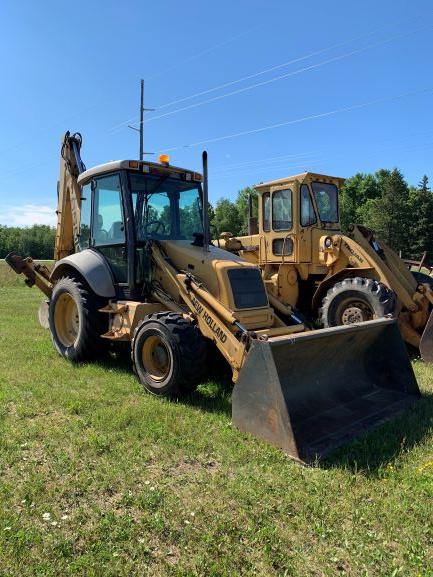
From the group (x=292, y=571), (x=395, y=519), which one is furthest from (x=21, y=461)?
(x=395, y=519)

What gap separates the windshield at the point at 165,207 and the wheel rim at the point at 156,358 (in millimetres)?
1602

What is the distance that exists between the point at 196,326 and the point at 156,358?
63cm

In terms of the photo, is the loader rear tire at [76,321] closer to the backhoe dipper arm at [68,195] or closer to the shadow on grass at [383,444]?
the backhoe dipper arm at [68,195]

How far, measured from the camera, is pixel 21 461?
4094mm

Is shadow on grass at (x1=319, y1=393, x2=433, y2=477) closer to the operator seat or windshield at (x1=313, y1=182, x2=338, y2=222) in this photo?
the operator seat

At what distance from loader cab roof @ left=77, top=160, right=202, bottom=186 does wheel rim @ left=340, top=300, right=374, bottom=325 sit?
3423 mm

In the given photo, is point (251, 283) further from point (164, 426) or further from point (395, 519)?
point (395, 519)

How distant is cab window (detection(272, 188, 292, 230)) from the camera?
9.96 metres

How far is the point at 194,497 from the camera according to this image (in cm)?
356

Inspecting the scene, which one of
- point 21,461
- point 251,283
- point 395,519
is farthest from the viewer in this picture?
point 251,283

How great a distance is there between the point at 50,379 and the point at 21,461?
2412 mm

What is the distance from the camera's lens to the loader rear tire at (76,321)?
6.85 m

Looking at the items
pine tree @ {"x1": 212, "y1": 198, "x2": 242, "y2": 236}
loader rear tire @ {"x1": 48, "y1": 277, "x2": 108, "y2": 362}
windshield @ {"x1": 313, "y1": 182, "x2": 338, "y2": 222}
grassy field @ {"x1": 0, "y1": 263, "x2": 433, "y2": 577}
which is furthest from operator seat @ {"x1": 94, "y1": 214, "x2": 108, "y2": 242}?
pine tree @ {"x1": 212, "y1": 198, "x2": 242, "y2": 236}

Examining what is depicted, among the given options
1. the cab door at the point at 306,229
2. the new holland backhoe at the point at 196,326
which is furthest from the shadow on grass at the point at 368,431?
the cab door at the point at 306,229
